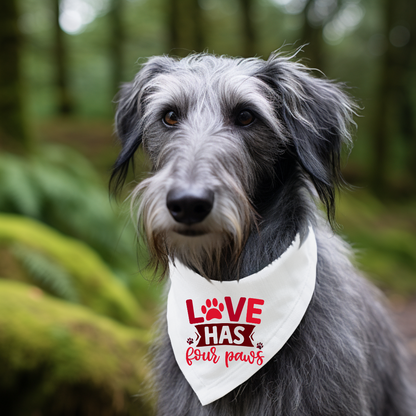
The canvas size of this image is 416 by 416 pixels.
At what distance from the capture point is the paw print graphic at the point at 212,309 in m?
2.73

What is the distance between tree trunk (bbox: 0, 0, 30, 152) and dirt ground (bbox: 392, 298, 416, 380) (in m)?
6.78

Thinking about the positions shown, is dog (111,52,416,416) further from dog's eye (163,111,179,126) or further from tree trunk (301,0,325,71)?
tree trunk (301,0,325,71)

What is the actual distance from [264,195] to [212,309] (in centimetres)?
78

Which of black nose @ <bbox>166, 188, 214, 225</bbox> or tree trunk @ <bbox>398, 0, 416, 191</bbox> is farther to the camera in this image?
tree trunk @ <bbox>398, 0, 416, 191</bbox>

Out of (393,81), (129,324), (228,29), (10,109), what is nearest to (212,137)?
(129,324)

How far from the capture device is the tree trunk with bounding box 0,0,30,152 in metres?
7.14

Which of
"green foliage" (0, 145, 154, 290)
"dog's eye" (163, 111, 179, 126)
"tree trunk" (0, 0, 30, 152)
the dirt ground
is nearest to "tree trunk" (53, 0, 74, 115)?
"tree trunk" (0, 0, 30, 152)

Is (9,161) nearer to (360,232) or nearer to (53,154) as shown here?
(53,154)

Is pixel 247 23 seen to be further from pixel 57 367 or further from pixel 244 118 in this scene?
pixel 57 367

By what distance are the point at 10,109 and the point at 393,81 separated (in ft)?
38.6

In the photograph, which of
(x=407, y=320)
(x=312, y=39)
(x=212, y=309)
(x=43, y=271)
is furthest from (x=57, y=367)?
(x=312, y=39)

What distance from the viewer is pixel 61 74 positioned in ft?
53.9

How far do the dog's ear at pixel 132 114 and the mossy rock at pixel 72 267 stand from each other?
1.75 meters

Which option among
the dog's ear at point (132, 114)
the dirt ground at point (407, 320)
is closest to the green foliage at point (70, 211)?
the dog's ear at point (132, 114)
